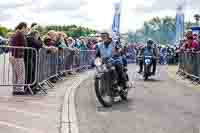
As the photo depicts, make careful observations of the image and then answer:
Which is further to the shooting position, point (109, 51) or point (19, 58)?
point (19, 58)

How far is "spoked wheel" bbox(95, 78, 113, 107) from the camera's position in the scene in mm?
12141

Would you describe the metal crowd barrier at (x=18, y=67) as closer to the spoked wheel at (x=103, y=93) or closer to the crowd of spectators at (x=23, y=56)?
the crowd of spectators at (x=23, y=56)

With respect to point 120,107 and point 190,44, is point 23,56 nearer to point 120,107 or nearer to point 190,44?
point 120,107

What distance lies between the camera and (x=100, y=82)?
12.3 metres

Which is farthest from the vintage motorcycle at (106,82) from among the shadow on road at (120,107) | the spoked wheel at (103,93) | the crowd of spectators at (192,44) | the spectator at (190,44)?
the spectator at (190,44)

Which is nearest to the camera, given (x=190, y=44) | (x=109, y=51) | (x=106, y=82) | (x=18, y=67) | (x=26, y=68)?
(x=106, y=82)

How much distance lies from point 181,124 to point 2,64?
6.87 metres

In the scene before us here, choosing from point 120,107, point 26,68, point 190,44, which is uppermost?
point 190,44

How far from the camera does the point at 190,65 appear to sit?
72.0 ft

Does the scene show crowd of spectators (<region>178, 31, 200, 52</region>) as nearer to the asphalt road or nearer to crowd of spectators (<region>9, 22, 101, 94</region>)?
the asphalt road

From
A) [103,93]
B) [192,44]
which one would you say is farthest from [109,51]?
[192,44]

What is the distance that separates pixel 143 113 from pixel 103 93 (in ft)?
4.79

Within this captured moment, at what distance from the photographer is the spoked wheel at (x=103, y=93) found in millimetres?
12141

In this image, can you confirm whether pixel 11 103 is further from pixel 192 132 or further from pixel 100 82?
pixel 192 132
